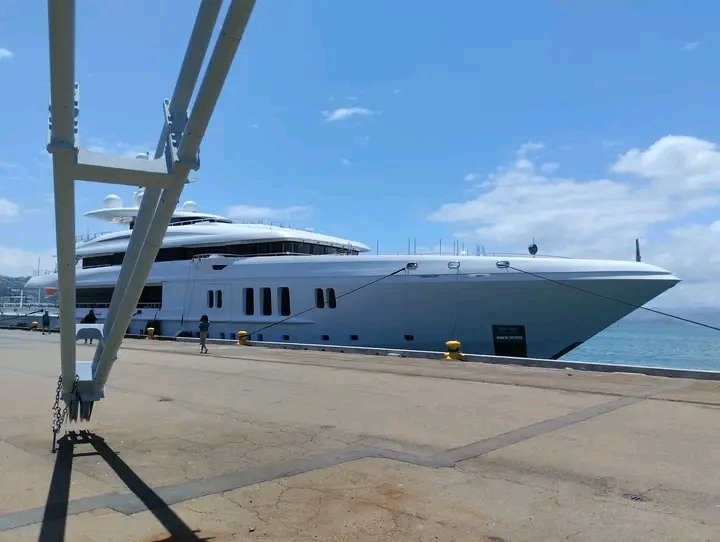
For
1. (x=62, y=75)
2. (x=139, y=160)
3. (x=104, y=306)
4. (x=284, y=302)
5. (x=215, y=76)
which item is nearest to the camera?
(x=62, y=75)

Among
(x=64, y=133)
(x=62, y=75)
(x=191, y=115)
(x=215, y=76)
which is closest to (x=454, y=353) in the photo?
(x=191, y=115)

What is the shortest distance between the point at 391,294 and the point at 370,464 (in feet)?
52.1

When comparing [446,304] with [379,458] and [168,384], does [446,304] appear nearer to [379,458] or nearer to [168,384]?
[168,384]

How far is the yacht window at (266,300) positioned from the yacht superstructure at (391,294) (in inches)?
1.9

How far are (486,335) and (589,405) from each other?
11.6m

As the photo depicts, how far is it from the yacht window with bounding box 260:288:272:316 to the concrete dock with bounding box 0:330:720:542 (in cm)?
1372

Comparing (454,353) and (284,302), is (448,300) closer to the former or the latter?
(454,353)

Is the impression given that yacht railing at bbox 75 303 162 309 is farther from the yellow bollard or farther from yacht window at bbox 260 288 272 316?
the yellow bollard

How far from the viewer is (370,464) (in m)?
6.08

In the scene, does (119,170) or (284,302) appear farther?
(284,302)

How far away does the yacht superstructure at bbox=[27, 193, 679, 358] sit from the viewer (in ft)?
66.6

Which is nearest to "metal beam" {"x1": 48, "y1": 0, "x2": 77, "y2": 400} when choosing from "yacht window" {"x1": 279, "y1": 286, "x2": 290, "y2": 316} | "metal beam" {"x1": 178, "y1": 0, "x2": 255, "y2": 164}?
"metal beam" {"x1": 178, "y1": 0, "x2": 255, "y2": 164}

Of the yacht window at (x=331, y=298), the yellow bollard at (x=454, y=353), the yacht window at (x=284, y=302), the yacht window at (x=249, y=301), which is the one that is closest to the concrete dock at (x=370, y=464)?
the yellow bollard at (x=454, y=353)

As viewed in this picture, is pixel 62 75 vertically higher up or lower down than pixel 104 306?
higher up
